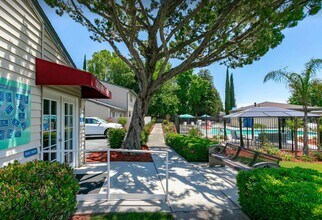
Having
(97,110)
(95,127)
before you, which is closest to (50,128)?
(95,127)

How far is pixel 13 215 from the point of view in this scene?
2.25 metres

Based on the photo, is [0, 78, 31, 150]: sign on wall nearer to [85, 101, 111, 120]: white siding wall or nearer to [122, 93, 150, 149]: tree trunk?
[122, 93, 150, 149]: tree trunk

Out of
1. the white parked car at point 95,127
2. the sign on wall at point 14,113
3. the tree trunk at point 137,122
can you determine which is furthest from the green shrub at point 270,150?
the white parked car at point 95,127

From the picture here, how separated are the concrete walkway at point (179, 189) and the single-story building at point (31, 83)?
64.0 inches

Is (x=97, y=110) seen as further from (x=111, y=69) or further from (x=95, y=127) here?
(x=111, y=69)

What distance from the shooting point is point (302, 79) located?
39.4ft

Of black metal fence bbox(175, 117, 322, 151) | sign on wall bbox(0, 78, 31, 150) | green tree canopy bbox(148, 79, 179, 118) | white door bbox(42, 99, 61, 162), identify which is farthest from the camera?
green tree canopy bbox(148, 79, 179, 118)

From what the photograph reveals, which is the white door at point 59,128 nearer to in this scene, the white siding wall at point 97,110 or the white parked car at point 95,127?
the white parked car at point 95,127

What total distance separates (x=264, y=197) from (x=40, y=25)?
225 inches

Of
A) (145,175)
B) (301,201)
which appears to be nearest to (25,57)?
(145,175)

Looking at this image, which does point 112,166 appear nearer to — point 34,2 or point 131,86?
point 34,2

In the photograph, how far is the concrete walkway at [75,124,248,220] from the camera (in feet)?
14.7

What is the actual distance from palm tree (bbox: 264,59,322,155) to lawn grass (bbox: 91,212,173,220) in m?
10.1

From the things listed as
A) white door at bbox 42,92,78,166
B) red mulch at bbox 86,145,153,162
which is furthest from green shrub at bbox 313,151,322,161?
white door at bbox 42,92,78,166
